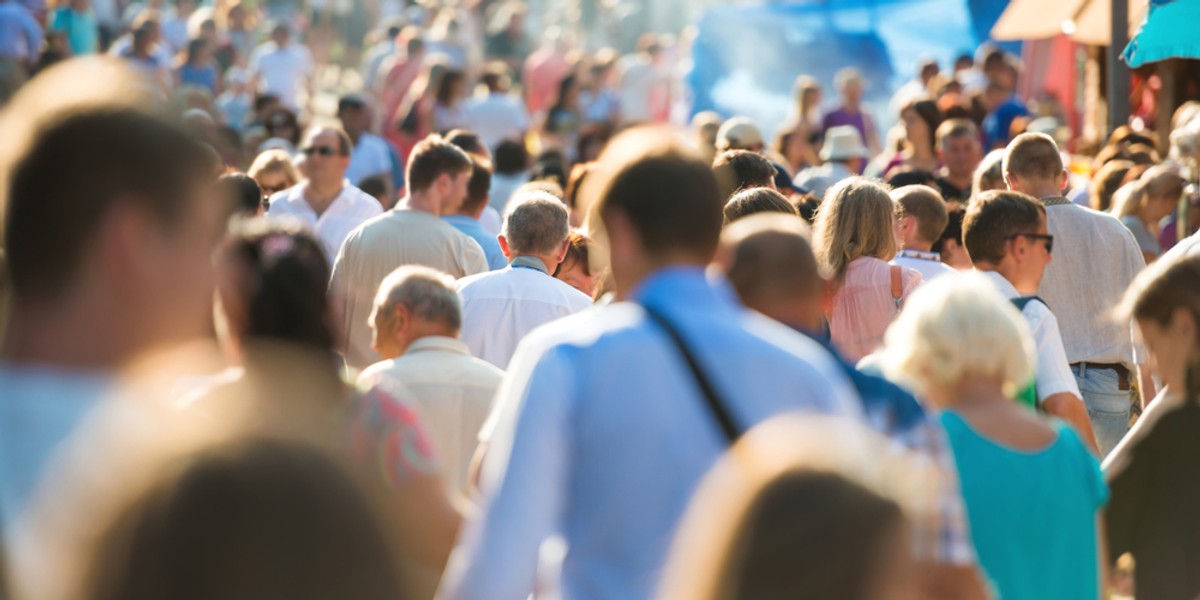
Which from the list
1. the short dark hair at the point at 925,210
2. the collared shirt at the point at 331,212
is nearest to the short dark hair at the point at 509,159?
the collared shirt at the point at 331,212

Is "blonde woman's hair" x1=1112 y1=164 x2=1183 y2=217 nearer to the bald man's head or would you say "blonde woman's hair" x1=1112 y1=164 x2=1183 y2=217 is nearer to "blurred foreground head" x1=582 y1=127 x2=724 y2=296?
the bald man's head

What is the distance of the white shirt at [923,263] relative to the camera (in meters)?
7.02

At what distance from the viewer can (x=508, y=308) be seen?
670cm

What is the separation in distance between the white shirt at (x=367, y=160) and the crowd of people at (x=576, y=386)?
536cm

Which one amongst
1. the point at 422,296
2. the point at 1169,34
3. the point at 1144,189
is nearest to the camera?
the point at 422,296

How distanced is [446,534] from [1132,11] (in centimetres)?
1199

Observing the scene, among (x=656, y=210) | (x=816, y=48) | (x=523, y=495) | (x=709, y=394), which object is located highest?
(x=656, y=210)

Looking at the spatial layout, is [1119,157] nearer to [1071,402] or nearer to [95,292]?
[1071,402]

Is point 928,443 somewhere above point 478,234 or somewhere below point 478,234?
above

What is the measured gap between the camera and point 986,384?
3.91m

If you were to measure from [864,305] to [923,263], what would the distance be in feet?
2.77

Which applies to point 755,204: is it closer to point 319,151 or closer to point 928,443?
point 928,443

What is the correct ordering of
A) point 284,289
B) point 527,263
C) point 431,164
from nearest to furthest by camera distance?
point 284,289, point 527,263, point 431,164

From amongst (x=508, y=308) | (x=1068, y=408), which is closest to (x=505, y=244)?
(x=508, y=308)
